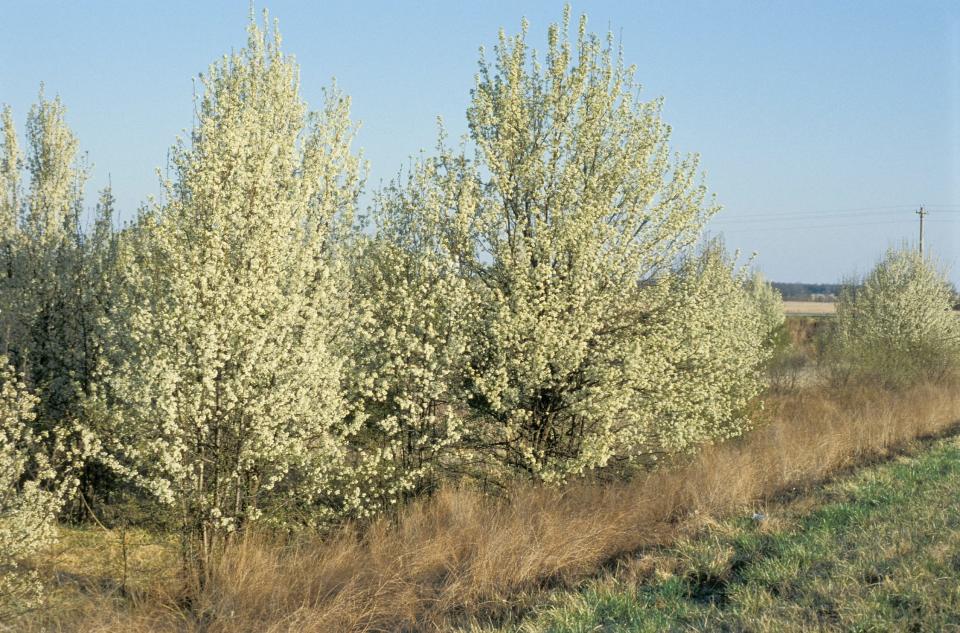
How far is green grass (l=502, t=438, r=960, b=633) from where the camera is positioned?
6102 millimetres

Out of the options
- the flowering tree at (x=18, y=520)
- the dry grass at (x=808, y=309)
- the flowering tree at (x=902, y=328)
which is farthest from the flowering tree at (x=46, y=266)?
the dry grass at (x=808, y=309)

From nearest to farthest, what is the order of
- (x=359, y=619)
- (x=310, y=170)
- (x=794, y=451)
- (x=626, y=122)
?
(x=359, y=619), (x=310, y=170), (x=626, y=122), (x=794, y=451)

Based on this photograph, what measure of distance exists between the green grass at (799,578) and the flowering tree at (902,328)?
16055mm

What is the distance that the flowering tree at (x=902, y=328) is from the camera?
80.1 ft

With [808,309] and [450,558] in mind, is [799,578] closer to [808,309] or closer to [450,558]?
[450,558]

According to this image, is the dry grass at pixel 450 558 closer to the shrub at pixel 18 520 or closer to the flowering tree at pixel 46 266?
the shrub at pixel 18 520

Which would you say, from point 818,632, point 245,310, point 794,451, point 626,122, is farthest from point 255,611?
point 794,451

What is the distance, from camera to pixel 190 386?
750 cm

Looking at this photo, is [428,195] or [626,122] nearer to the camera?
[428,195]

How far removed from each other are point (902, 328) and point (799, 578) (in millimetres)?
21191

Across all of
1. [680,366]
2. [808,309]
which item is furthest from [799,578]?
[808,309]

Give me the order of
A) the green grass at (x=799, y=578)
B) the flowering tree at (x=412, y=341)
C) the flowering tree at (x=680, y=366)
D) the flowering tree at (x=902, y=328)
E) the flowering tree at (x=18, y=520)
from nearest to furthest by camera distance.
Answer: the green grass at (x=799, y=578)
the flowering tree at (x=18, y=520)
the flowering tree at (x=412, y=341)
the flowering tree at (x=680, y=366)
the flowering tree at (x=902, y=328)

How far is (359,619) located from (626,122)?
7.68 m

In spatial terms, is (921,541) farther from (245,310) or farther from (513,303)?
(245,310)
